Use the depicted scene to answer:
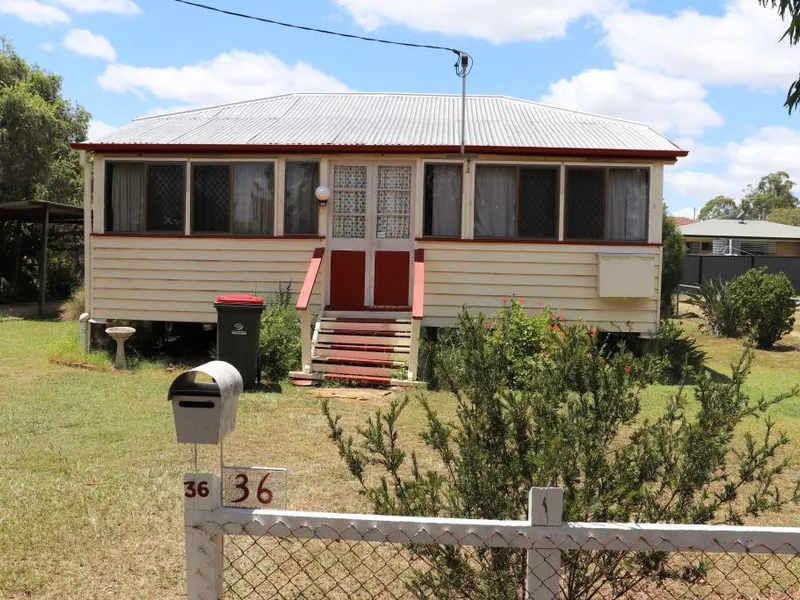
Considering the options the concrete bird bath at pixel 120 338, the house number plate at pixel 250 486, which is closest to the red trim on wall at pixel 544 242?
the concrete bird bath at pixel 120 338

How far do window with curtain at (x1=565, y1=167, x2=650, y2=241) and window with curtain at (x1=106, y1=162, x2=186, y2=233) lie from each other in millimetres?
5904

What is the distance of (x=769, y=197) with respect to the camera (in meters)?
83.6

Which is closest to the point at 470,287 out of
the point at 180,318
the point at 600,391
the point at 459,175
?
the point at 459,175

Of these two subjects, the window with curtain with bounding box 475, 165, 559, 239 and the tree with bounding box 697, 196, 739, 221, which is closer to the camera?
the window with curtain with bounding box 475, 165, 559, 239

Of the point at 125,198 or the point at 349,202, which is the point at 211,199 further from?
the point at 349,202

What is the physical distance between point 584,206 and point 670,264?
1155 centimetres

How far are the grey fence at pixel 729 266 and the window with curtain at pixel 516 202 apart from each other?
776 inches

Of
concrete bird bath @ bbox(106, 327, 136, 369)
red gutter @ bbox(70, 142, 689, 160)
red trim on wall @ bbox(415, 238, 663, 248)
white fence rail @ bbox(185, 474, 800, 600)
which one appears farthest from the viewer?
red trim on wall @ bbox(415, 238, 663, 248)

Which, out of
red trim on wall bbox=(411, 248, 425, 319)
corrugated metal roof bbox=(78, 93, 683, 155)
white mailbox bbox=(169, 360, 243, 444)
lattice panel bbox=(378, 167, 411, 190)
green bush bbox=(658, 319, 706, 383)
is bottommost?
green bush bbox=(658, 319, 706, 383)

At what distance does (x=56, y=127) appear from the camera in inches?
1010

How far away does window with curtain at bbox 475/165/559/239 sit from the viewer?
1252 cm

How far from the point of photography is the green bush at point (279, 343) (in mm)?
11352

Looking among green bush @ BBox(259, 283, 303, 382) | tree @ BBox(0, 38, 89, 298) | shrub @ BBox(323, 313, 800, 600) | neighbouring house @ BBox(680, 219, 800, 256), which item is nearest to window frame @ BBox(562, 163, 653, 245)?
green bush @ BBox(259, 283, 303, 382)

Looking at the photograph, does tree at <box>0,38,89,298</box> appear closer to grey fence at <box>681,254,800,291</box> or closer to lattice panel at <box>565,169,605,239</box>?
lattice panel at <box>565,169,605,239</box>
